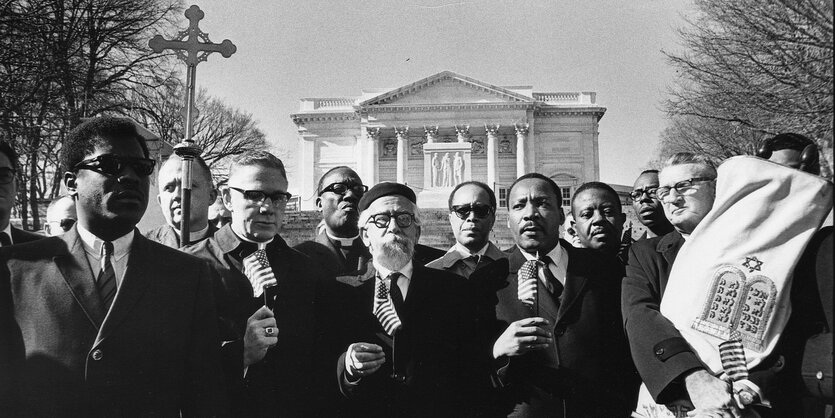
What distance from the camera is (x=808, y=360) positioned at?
96.3 inches

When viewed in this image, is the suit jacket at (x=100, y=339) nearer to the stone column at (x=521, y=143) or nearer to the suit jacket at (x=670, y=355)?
the suit jacket at (x=670, y=355)

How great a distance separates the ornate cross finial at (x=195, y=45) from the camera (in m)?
5.88

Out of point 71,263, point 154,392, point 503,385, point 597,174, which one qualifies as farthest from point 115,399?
point 597,174

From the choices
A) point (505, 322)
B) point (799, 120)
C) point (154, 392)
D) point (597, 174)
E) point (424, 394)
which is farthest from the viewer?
point (597, 174)

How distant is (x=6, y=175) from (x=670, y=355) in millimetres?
3222

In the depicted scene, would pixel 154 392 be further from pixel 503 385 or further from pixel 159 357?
pixel 503 385

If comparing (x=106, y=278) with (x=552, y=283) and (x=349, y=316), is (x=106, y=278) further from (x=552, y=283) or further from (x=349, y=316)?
(x=552, y=283)

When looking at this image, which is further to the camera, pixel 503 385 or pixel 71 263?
pixel 503 385

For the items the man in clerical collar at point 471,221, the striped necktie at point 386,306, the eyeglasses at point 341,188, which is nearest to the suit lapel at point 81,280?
the striped necktie at point 386,306

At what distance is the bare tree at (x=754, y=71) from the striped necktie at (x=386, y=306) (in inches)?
340

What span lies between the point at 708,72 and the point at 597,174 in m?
35.4

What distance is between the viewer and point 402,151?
166 ft

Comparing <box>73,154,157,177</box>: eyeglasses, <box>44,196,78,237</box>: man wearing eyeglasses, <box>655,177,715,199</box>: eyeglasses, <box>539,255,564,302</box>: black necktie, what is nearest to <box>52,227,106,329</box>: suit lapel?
<box>73,154,157,177</box>: eyeglasses

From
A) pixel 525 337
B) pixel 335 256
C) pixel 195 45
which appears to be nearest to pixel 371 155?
pixel 195 45
